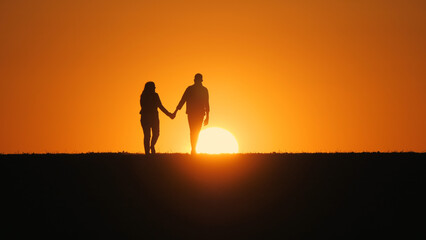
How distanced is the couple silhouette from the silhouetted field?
4.83 ft

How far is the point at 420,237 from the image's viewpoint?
20.0 meters

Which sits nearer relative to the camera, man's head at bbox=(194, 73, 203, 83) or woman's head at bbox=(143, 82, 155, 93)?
man's head at bbox=(194, 73, 203, 83)

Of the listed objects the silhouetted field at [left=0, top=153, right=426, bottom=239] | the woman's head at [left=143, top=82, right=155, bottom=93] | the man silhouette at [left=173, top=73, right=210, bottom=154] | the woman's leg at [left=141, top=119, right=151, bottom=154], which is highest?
the woman's head at [left=143, top=82, right=155, bottom=93]

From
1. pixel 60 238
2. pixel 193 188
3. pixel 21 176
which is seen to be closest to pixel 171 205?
pixel 193 188

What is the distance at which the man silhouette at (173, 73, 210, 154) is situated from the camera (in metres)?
26.0

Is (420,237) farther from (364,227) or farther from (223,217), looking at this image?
(223,217)

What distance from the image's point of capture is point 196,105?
25969 millimetres

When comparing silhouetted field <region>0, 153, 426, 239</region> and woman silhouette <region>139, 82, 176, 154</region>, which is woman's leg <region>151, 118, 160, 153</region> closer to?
woman silhouette <region>139, 82, 176, 154</region>

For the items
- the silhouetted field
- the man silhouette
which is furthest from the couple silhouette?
the silhouetted field

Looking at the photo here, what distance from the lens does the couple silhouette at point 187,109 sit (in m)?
26.0

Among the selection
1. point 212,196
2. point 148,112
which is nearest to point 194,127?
point 148,112

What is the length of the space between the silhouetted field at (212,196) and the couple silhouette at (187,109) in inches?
58.0

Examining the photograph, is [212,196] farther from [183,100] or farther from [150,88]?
[150,88]

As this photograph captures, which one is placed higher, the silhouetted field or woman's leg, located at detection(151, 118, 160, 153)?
woman's leg, located at detection(151, 118, 160, 153)
